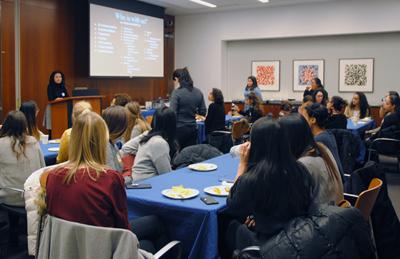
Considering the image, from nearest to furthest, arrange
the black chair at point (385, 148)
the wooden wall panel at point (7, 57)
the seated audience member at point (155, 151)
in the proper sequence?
the seated audience member at point (155, 151) → the black chair at point (385, 148) → the wooden wall panel at point (7, 57)

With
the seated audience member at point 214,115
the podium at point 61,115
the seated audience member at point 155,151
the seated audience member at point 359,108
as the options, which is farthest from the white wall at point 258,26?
the seated audience member at point 155,151

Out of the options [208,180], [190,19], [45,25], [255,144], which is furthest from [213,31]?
[255,144]

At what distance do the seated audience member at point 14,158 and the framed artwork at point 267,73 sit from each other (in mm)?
7871

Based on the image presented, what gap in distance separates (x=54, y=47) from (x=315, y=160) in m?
6.82

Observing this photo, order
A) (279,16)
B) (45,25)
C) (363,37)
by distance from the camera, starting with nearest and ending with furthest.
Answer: (45,25) < (363,37) < (279,16)

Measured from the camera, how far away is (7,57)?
7301 millimetres

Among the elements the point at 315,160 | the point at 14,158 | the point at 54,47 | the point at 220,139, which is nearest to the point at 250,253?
the point at 315,160

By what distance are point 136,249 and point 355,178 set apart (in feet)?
5.85

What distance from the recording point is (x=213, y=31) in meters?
10.9

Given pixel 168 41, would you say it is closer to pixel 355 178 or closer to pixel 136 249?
pixel 355 178

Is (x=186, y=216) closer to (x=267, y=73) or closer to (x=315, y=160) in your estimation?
(x=315, y=160)

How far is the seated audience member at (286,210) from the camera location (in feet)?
5.79

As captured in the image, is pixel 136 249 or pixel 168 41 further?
pixel 168 41

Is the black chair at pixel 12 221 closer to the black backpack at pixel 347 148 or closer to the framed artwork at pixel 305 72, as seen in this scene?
the black backpack at pixel 347 148
